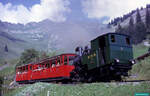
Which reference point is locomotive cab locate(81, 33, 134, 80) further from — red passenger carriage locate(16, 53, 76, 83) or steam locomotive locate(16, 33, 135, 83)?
red passenger carriage locate(16, 53, 76, 83)

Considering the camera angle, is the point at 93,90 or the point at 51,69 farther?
the point at 51,69

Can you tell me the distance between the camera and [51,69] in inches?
809

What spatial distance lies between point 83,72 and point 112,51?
4087 millimetres

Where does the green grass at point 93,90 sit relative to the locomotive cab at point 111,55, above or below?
below

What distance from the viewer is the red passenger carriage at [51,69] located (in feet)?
61.0

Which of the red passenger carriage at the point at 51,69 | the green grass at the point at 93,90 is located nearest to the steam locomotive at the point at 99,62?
the red passenger carriage at the point at 51,69

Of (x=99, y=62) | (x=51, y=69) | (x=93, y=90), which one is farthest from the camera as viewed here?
(x=51, y=69)

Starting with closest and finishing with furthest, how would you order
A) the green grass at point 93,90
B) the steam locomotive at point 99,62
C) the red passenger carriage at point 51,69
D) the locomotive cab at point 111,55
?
the green grass at point 93,90 < the locomotive cab at point 111,55 < the steam locomotive at point 99,62 < the red passenger carriage at point 51,69

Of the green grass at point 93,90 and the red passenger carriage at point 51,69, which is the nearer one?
the green grass at point 93,90

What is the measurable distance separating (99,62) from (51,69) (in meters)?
7.61

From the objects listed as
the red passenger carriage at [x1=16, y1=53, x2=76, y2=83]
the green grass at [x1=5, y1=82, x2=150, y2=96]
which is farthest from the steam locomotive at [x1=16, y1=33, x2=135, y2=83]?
the green grass at [x1=5, y1=82, x2=150, y2=96]

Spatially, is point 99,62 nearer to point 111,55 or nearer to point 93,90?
point 111,55

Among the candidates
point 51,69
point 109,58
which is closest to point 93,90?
point 109,58

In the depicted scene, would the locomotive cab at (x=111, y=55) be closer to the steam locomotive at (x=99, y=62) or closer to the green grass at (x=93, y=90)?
the steam locomotive at (x=99, y=62)
